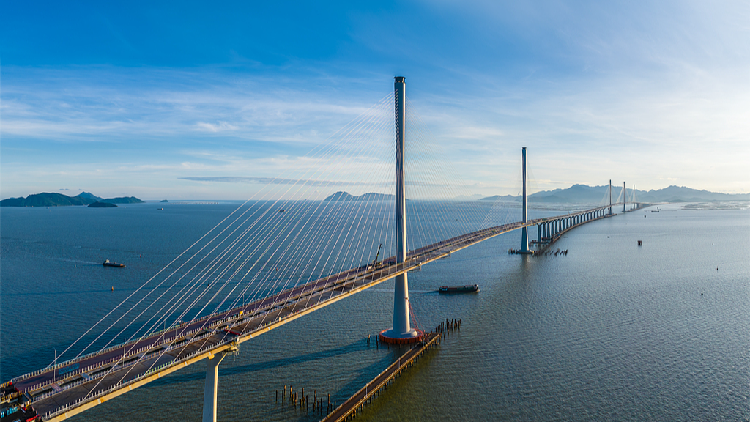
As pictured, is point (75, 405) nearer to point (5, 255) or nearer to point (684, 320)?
point (684, 320)

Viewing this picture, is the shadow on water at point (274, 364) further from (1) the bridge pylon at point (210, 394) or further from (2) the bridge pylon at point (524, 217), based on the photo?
(2) the bridge pylon at point (524, 217)

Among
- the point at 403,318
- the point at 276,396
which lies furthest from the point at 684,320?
the point at 276,396

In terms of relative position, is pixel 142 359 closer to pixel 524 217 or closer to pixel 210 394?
pixel 210 394

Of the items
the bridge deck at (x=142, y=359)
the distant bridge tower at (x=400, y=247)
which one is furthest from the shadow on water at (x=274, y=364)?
the bridge deck at (x=142, y=359)

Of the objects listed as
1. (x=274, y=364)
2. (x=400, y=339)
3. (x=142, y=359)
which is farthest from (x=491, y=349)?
(x=142, y=359)

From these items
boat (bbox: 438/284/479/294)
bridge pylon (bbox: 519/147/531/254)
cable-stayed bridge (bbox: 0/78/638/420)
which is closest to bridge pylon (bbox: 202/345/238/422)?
cable-stayed bridge (bbox: 0/78/638/420)

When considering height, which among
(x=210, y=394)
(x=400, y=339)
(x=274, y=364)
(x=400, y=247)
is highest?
(x=400, y=247)
